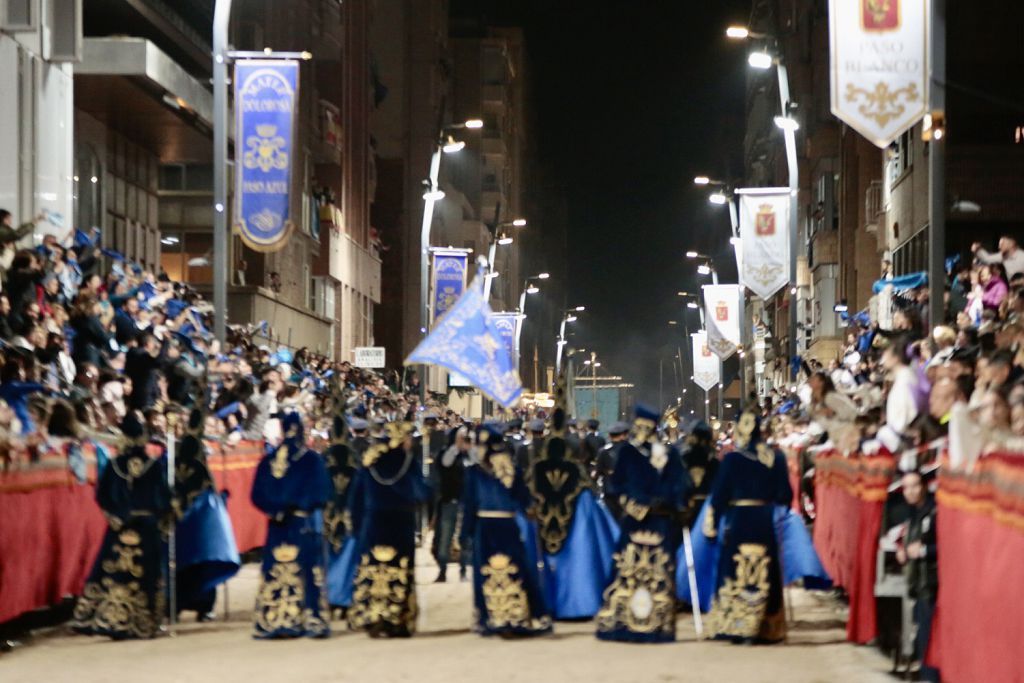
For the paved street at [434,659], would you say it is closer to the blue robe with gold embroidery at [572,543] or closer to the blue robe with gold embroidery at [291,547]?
the blue robe with gold embroidery at [291,547]

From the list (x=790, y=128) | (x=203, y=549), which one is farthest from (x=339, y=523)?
(x=790, y=128)

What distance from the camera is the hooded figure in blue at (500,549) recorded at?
15.4 metres

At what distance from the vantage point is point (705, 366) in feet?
206

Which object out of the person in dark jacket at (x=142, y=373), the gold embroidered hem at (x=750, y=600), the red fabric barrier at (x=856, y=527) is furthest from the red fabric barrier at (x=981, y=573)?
the person in dark jacket at (x=142, y=373)

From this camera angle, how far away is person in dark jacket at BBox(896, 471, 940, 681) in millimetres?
11523

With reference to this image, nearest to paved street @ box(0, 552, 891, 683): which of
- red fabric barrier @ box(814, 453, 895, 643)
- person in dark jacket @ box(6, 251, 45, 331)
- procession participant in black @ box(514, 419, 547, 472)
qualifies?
red fabric barrier @ box(814, 453, 895, 643)

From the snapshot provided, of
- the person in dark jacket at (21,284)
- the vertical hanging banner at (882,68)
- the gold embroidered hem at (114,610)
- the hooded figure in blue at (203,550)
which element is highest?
the vertical hanging banner at (882,68)

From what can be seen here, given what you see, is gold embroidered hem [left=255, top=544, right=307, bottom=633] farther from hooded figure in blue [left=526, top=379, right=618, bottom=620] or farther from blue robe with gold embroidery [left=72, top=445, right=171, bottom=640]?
hooded figure in blue [left=526, top=379, right=618, bottom=620]

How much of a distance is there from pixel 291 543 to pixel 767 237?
21.2 m

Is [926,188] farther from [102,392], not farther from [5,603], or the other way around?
[5,603]

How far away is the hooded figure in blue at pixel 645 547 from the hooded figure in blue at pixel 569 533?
4.65 feet

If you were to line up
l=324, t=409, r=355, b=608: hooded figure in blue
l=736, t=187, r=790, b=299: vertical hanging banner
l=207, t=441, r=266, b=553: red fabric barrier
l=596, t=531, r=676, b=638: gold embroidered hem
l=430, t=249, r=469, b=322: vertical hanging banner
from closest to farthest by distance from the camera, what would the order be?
l=596, t=531, r=676, b=638: gold embroidered hem, l=324, t=409, r=355, b=608: hooded figure in blue, l=207, t=441, r=266, b=553: red fabric barrier, l=736, t=187, r=790, b=299: vertical hanging banner, l=430, t=249, r=469, b=322: vertical hanging banner

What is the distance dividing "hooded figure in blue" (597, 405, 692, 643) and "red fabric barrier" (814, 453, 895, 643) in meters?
1.48

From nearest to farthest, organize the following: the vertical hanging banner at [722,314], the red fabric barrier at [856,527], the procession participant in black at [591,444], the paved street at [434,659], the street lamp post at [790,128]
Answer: the paved street at [434,659], the red fabric barrier at [856,527], the procession participant in black at [591,444], the street lamp post at [790,128], the vertical hanging banner at [722,314]
